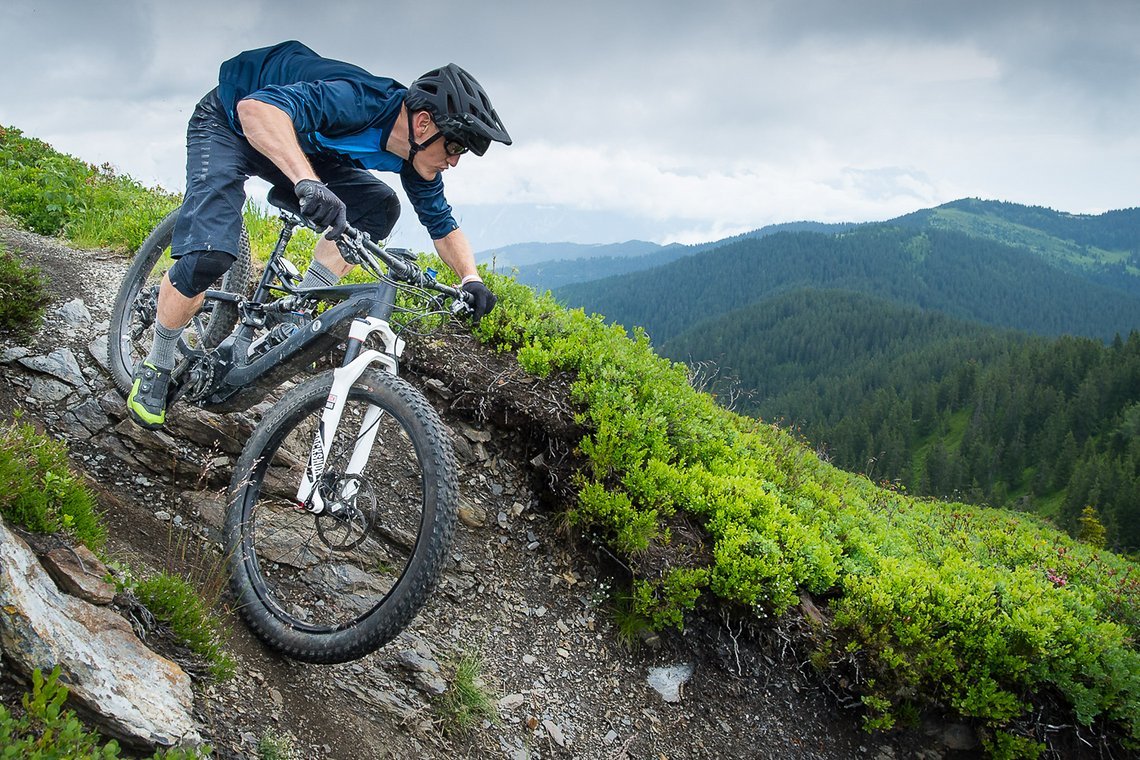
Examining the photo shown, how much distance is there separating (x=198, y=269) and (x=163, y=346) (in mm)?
814

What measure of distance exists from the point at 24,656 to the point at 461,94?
11.4ft

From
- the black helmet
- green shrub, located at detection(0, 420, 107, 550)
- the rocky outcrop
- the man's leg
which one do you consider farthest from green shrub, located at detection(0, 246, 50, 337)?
the black helmet

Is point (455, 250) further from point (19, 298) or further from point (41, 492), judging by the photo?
point (19, 298)

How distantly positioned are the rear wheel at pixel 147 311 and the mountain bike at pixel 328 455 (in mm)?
17

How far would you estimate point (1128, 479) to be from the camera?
9725 cm

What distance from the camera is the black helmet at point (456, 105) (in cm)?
416

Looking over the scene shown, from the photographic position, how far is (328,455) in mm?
3820

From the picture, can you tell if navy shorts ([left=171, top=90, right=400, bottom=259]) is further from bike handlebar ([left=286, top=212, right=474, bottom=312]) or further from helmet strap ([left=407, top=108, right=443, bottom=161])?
bike handlebar ([left=286, top=212, right=474, bottom=312])

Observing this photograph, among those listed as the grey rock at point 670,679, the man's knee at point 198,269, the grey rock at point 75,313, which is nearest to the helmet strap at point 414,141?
the man's knee at point 198,269

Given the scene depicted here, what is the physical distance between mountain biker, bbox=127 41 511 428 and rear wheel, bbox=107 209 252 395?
1.51 ft

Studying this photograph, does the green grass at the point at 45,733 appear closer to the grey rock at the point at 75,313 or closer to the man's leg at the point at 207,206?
the man's leg at the point at 207,206

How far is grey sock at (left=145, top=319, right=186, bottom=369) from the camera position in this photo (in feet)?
15.8

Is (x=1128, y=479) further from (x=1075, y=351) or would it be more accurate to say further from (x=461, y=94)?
(x=461, y=94)

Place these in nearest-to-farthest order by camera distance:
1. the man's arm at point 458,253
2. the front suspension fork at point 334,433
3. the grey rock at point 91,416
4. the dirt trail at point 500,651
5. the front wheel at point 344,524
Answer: the front wheel at point 344,524 → the front suspension fork at point 334,433 → the dirt trail at point 500,651 → the man's arm at point 458,253 → the grey rock at point 91,416
